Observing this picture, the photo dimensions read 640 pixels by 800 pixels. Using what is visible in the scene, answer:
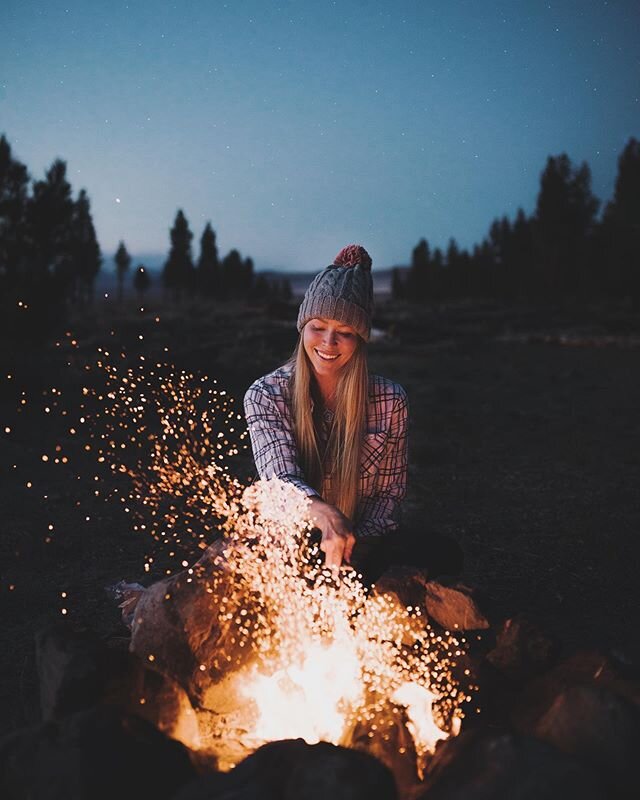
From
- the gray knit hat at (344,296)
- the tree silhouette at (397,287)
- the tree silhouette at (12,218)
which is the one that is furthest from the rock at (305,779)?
the tree silhouette at (397,287)

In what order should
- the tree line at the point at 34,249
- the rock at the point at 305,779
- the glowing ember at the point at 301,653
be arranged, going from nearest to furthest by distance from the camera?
the rock at the point at 305,779 < the glowing ember at the point at 301,653 < the tree line at the point at 34,249

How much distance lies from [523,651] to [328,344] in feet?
6.89

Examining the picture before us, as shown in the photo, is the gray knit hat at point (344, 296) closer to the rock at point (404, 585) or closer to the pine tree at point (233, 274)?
the rock at point (404, 585)

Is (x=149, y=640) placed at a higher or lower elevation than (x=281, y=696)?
higher

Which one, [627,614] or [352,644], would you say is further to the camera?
[627,614]

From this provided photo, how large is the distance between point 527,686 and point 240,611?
150 centimetres

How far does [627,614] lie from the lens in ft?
17.0

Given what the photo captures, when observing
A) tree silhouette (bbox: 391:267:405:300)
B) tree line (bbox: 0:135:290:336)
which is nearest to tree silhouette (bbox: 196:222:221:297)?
tree silhouette (bbox: 391:267:405:300)

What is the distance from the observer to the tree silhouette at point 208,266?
97062mm

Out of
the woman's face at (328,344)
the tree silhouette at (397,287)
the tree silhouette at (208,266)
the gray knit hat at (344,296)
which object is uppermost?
the gray knit hat at (344,296)

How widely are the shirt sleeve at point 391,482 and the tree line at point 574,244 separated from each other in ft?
142

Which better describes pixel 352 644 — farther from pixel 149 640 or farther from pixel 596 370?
pixel 596 370

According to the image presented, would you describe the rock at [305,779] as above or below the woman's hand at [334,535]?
below

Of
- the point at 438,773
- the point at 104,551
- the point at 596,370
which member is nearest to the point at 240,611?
the point at 438,773
